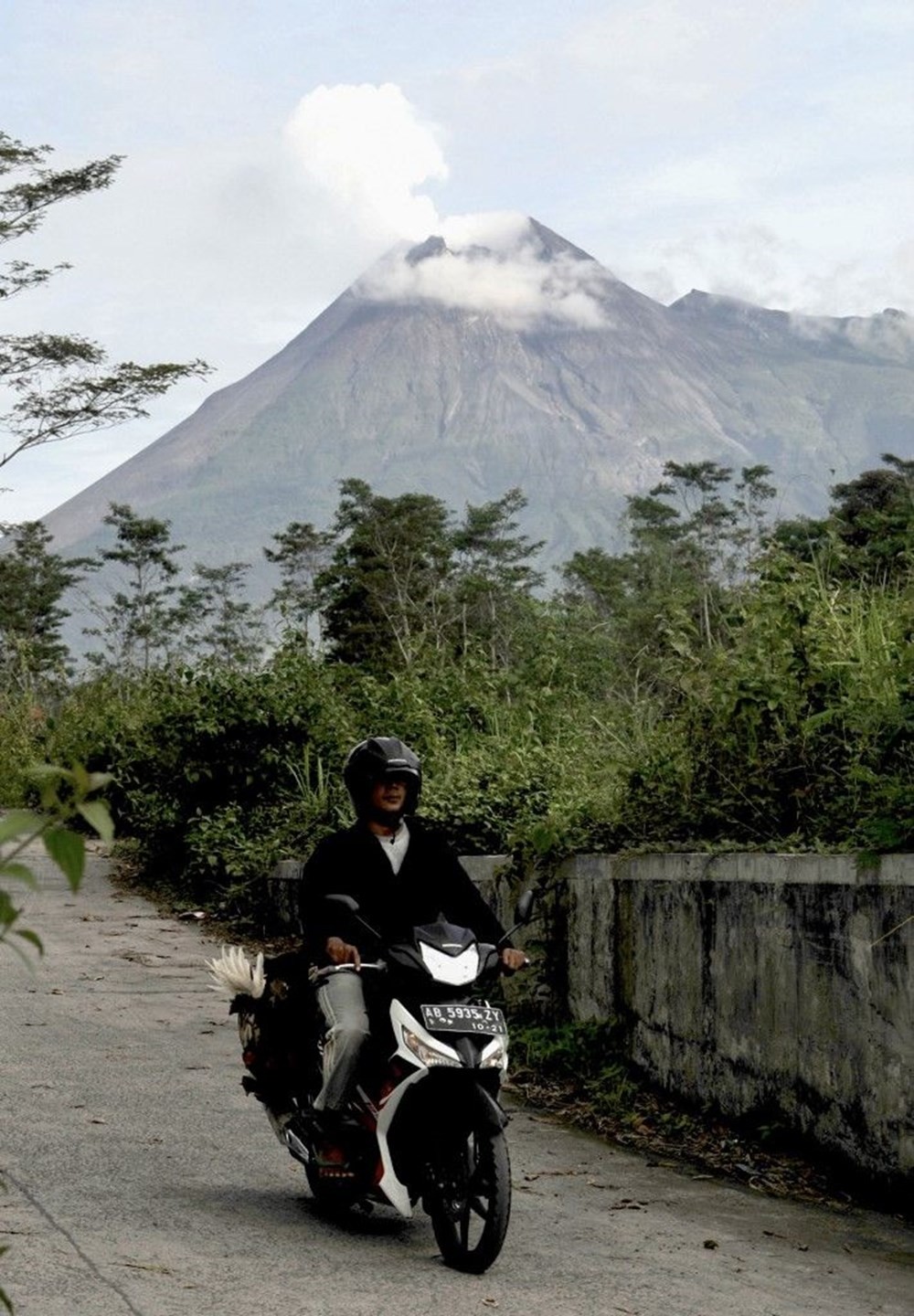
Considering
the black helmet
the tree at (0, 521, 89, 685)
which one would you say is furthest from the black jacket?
the tree at (0, 521, 89, 685)

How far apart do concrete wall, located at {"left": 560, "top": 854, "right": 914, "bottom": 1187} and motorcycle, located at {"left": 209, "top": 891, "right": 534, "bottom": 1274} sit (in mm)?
1451

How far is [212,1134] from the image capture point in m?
7.60

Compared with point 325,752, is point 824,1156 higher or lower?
lower

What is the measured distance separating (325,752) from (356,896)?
31.3ft

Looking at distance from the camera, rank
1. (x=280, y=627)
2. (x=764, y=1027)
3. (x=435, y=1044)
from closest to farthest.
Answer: (x=435, y=1044) → (x=764, y=1027) → (x=280, y=627)

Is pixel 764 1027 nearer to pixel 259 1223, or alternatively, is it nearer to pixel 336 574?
pixel 259 1223

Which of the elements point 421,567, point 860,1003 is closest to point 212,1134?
point 860,1003

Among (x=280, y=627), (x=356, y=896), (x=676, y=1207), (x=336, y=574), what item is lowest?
(x=676, y=1207)

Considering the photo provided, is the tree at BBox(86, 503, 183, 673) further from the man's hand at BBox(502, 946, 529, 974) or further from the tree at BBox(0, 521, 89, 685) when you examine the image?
the man's hand at BBox(502, 946, 529, 974)

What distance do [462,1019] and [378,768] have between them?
1015 mm

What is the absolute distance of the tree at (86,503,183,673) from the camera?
2672 inches

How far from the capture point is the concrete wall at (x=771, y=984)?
6504mm

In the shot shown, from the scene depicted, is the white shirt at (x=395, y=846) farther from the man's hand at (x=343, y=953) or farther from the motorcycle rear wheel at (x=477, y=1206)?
the motorcycle rear wheel at (x=477, y=1206)

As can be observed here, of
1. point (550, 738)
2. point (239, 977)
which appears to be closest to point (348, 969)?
point (239, 977)
